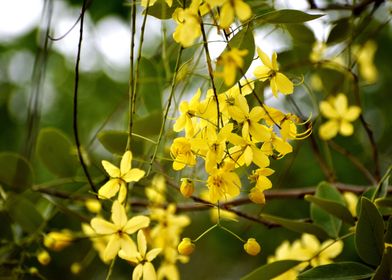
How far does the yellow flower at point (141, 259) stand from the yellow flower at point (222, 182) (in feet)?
0.32

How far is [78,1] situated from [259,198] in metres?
1.54

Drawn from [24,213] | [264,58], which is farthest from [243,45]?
[24,213]

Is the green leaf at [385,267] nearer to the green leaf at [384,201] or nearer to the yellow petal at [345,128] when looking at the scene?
the green leaf at [384,201]

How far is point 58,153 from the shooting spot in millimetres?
986

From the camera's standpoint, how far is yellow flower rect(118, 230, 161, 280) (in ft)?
2.10

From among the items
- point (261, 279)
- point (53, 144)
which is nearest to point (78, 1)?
point (53, 144)

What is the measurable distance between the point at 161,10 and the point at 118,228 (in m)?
0.24

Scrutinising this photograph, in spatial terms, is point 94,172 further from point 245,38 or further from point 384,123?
point 384,123

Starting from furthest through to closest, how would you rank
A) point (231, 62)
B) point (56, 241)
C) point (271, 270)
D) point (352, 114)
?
point (352, 114) < point (56, 241) < point (271, 270) < point (231, 62)

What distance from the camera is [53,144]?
98cm

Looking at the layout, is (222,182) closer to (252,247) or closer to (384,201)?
(252,247)

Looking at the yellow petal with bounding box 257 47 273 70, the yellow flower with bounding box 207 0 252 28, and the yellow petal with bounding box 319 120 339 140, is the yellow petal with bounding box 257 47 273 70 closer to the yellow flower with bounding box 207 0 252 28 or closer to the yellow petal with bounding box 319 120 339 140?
the yellow flower with bounding box 207 0 252 28

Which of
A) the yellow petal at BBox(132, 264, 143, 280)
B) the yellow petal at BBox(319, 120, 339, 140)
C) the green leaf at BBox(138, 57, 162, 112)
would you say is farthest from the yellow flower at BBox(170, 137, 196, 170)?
the yellow petal at BBox(319, 120, 339, 140)

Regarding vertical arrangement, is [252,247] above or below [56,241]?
above
